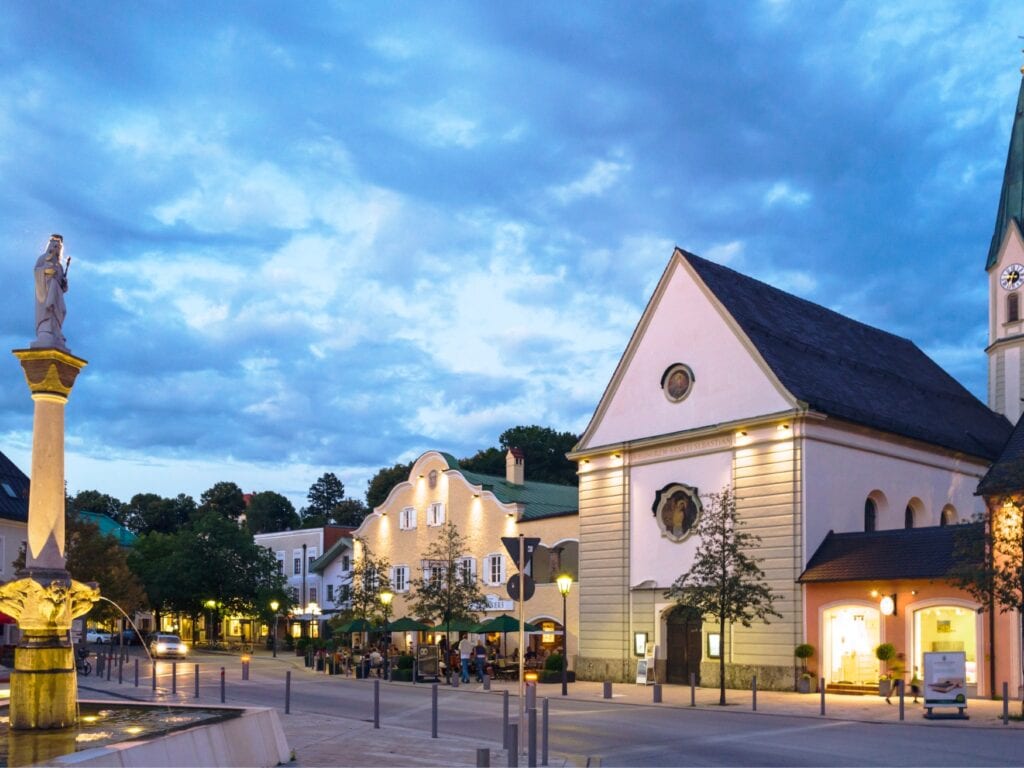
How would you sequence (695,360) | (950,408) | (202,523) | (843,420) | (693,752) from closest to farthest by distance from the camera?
1. (693,752)
2. (843,420)
3. (695,360)
4. (950,408)
5. (202,523)

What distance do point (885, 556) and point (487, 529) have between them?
24270 millimetres

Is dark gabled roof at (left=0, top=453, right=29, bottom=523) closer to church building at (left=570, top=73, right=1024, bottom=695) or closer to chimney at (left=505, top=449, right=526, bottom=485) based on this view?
chimney at (left=505, top=449, right=526, bottom=485)

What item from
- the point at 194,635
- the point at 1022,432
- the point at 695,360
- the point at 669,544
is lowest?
the point at 194,635

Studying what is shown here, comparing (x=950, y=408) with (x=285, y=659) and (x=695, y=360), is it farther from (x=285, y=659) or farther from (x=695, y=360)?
(x=285, y=659)

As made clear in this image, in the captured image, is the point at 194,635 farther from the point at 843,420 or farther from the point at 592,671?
the point at 843,420

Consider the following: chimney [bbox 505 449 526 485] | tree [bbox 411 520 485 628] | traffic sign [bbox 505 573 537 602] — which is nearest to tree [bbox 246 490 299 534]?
chimney [bbox 505 449 526 485]

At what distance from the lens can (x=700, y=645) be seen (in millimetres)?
39656

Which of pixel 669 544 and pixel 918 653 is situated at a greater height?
pixel 669 544

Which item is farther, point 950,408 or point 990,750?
point 950,408

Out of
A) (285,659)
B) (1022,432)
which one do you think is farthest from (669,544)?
(285,659)

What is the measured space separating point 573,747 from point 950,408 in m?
33.8

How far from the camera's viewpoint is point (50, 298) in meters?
15.9

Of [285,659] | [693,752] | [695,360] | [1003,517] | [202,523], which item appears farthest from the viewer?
[202,523]

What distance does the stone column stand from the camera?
14.5 m
